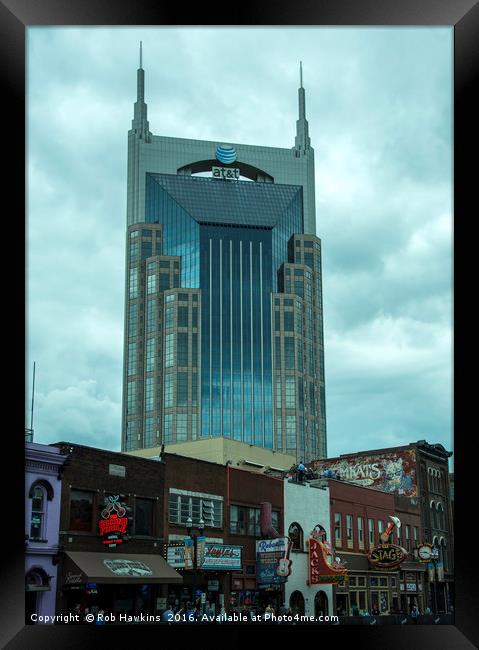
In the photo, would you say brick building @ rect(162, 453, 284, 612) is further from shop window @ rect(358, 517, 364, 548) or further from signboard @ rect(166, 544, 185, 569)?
shop window @ rect(358, 517, 364, 548)

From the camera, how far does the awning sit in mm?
23672

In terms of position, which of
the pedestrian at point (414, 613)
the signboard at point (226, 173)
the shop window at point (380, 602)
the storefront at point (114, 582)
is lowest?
the pedestrian at point (414, 613)

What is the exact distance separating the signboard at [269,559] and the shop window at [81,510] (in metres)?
8.37

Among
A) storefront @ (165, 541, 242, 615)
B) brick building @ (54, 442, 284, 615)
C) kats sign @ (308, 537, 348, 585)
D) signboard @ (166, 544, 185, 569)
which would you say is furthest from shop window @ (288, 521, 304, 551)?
signboard @ (166, 544, 185, 569)

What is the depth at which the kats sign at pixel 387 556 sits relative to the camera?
35.6m

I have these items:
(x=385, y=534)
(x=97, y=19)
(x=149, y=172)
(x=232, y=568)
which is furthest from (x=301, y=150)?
(x=97, y=19)

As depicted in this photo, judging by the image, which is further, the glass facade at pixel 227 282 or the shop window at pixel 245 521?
the glass facade at pixel 227 282

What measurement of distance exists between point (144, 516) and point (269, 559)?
6097 millimetres

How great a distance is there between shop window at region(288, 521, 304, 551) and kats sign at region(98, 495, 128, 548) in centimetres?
1005

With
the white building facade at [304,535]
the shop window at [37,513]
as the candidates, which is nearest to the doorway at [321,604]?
the white building facade at [304,535]

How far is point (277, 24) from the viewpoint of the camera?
36.7 ft

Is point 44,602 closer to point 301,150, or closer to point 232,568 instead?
point 232,568

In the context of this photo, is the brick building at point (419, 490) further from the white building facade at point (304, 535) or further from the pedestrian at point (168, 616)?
the pedestrian at point (168, 616)

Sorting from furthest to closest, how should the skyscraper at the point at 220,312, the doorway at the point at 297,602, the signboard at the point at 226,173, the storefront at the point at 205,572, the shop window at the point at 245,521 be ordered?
1. the signboard at the point at 226,173
2. the skyscraper at the point at 220,312
3. the doorway at the point at 297,602
4. the shop window at the point at 245,521
5. the storefront at the point at 205,572
